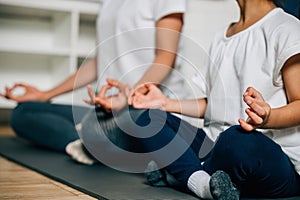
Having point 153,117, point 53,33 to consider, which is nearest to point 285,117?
point 153,117

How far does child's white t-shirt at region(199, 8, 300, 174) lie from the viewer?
1.12m

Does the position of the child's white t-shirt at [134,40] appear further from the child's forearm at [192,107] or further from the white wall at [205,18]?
the white wall at [205,18]

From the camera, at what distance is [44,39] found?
9.96 ft

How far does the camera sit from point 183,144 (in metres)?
1.22

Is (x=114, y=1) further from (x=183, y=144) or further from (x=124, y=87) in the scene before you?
(x=183, y=144)

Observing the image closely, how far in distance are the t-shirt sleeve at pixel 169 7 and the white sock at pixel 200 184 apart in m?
0.57

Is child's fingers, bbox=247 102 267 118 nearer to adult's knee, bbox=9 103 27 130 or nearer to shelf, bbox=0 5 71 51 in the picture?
adult's knee, bbox=9 103 27 130

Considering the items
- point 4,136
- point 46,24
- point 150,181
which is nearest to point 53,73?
point 46,24

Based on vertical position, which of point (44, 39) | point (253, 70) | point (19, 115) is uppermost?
point (44, 39)

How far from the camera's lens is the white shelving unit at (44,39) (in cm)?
277

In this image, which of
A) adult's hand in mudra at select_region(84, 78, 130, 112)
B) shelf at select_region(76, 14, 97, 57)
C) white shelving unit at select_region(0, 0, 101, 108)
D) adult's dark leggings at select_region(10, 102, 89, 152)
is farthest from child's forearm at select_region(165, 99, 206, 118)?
shelf at select_region(76, 14, 97, 57)

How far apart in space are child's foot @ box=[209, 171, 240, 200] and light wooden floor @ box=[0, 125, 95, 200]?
0.27 meters

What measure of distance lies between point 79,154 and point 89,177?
0.90 feet

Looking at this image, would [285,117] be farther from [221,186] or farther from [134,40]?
[134,40]
